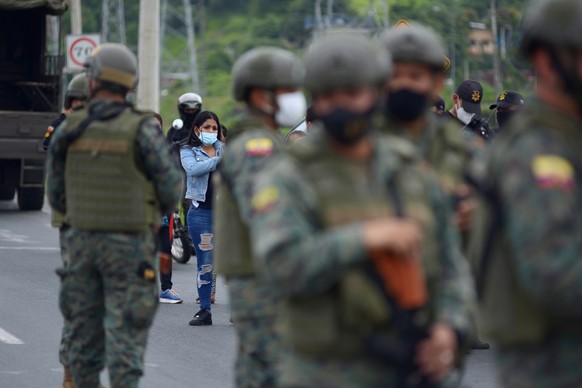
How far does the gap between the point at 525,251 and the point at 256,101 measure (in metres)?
2.62

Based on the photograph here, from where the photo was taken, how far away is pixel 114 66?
729cm

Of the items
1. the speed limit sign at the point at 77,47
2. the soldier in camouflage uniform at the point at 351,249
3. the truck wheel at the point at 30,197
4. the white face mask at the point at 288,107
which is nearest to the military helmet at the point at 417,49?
the white face mask at the point at 288,107

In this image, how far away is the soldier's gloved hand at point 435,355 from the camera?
4168 mm

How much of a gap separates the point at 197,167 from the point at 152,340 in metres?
1.80

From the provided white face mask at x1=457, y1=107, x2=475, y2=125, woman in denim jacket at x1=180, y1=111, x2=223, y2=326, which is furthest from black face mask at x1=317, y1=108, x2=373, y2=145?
woman in denim jacket at x1=180, y1=111, x2=223, y2=326

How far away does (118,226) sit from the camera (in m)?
7.21

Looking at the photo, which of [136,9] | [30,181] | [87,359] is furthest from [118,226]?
[136,9]

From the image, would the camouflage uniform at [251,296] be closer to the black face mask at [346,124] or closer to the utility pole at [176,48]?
the black face mask at [346,124]

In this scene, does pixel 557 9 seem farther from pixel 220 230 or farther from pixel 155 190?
pixel 155 190

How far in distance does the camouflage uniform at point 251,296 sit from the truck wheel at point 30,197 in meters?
16.9

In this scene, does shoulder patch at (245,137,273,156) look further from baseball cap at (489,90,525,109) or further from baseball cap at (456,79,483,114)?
baseball cap at (489,90,525,109)

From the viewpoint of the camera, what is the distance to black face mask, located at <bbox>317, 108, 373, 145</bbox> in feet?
13.6

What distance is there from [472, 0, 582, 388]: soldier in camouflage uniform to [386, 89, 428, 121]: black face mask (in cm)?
99

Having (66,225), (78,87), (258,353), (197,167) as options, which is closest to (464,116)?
(197,167)
